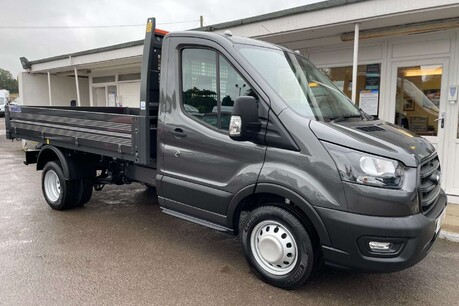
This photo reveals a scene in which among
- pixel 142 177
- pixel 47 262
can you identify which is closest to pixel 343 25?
pixel 142 177

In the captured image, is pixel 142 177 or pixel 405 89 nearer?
pixel 142 177

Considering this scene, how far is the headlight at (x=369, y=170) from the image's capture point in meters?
2.86

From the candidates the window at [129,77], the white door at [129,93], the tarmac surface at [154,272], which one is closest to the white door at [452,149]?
the tarmac surface at [154,272]

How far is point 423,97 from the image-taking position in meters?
6.39

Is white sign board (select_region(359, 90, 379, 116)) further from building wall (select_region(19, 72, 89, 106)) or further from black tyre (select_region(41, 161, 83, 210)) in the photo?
building wall (select_region(19, 72, 89, 106))

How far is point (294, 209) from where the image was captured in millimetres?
3291

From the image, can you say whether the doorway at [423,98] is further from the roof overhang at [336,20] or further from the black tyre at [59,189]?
the black tyre at [59,189]

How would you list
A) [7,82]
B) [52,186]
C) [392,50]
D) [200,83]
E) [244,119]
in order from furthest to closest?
[7,82] → [392,50] → [52,186] → [200,83] → [244,119]

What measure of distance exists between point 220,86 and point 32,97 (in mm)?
14275

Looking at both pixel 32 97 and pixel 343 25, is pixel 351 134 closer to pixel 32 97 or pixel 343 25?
pixel 343 25

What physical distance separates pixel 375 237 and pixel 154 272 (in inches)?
84.9

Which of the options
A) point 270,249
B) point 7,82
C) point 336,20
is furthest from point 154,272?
point 7,82

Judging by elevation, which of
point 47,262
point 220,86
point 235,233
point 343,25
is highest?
point 343,25

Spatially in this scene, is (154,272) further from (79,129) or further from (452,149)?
(452,149)
